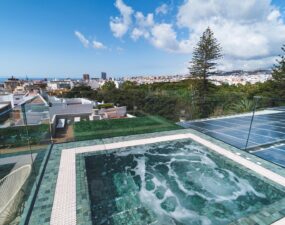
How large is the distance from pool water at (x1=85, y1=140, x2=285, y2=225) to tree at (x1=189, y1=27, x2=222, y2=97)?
410 inches

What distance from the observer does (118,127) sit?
5488 millimetres

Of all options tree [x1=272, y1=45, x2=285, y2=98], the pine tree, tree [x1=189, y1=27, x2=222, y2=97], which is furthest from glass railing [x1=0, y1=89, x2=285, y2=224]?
the pine tree

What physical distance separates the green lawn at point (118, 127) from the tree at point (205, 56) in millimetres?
8681

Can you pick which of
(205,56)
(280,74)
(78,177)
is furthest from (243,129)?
(280,74)

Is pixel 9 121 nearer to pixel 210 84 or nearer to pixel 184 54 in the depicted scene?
pixel 210 84

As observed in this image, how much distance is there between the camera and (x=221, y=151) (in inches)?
156

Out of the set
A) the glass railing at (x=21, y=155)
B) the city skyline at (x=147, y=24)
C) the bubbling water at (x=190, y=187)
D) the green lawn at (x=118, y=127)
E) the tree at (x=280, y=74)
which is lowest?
the bubbling water at (x=190, y=187)

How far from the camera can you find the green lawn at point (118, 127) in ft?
16.1

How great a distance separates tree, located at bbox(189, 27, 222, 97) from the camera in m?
12.9

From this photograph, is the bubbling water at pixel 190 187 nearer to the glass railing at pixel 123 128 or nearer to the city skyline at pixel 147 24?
the glass railing at pixel 123 128

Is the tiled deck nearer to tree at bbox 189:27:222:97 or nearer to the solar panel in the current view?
the solar panel

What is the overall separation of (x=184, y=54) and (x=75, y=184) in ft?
47.5

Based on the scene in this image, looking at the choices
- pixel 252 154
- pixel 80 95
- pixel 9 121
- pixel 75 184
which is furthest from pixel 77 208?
pixel 80 95

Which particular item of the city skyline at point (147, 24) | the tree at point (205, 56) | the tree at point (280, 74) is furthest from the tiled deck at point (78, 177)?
the tree at point (280, 74)
